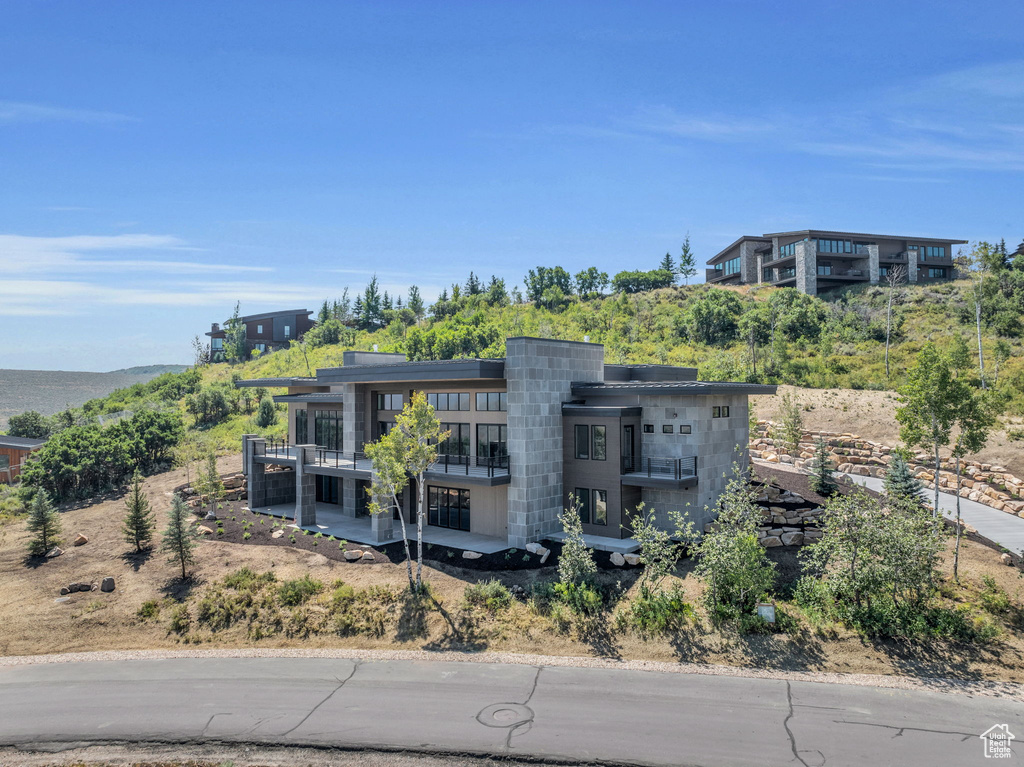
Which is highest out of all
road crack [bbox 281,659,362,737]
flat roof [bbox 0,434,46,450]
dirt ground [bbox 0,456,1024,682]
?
flat roof [bbox 0,434,46,450]

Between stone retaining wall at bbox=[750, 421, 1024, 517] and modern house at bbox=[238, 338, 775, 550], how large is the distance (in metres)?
10.6

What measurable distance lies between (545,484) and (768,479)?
10812 millimetres

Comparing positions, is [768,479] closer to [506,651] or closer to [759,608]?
[759,608]

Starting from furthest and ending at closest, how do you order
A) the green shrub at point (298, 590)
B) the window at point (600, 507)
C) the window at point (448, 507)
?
the window at point (448, 507)
the window at point (600, 507)
the green shrub at point (298, 590)

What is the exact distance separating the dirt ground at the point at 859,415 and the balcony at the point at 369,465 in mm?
23283

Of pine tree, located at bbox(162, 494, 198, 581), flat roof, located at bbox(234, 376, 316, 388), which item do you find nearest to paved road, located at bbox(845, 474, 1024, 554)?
flat roof, located at bbox(234, 376, 316, 388)

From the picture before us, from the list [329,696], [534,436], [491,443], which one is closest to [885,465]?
[534,436]

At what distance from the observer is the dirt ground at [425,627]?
17500mm

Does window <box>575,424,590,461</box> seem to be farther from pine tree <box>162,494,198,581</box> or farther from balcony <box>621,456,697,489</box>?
pine tree <box>162,494,198,581</box>

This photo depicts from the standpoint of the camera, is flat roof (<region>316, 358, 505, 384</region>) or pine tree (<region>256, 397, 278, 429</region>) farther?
pine tree (<region>256, 397, 278, 429</region>)

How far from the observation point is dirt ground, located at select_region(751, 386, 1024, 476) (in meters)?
34.8

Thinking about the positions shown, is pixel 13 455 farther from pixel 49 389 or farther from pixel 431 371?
pixel 49 389

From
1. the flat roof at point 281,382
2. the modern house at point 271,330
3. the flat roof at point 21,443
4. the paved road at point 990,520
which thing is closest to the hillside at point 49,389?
the modern house at point 271,330

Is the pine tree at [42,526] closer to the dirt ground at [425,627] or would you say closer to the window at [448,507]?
the dirt ground at [425,627]
